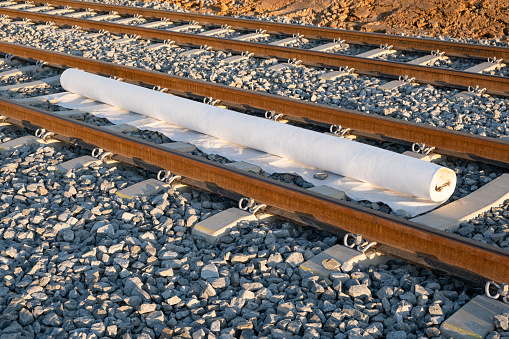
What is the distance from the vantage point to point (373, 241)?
4.63 metres

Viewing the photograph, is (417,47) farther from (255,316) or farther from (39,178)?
(255,316)

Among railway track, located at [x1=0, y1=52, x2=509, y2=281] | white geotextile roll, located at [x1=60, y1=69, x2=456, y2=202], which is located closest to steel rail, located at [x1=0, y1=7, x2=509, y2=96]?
railway track, located at [x1=0, y1=52, x2=509, y2=281]

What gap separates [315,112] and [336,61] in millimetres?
2379

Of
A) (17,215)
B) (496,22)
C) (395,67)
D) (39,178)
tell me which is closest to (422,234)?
(17,215)

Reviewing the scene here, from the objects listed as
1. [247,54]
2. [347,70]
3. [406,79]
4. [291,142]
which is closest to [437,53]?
[406,79]

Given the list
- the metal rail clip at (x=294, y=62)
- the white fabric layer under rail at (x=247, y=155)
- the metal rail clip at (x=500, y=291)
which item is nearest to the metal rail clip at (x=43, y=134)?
the white fabric layer under rail at (x=247, y=155)

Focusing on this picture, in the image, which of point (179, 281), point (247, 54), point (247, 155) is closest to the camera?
point (179, 281)

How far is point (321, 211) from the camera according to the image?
16.3 ft

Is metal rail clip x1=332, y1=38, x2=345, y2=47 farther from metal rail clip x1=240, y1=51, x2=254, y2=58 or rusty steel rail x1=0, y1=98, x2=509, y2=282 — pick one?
rusty steel rail x1=0, y1=98, x2=509, y2=282

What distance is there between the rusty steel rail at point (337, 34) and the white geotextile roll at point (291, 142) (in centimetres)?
451

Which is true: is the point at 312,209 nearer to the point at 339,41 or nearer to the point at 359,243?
the point at 359,243

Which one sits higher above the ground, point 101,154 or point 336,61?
point 336,61

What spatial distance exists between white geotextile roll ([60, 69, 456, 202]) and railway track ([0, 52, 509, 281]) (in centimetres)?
72

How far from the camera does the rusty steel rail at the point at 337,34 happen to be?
973 cm
